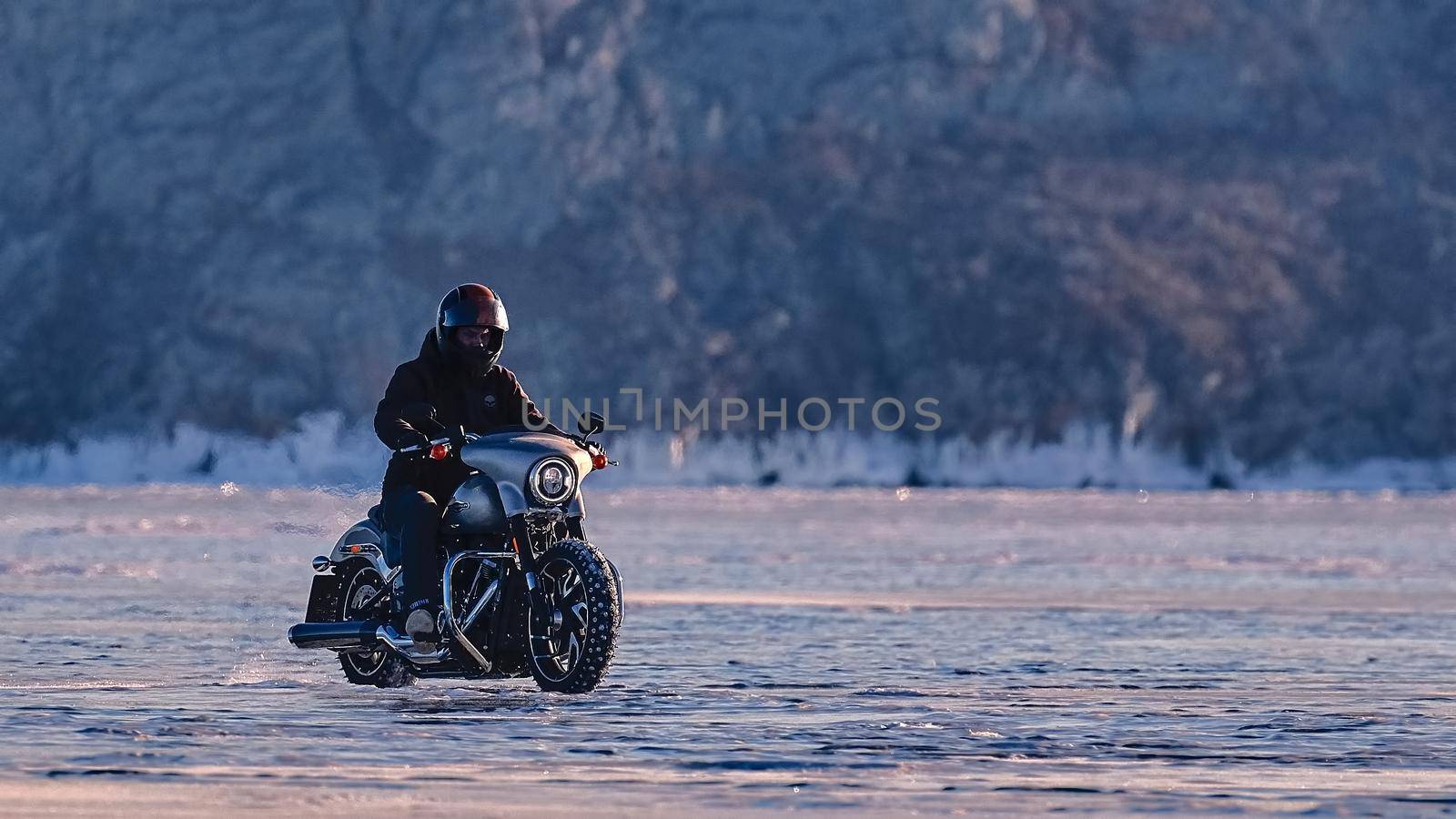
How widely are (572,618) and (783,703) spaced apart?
1.26 m

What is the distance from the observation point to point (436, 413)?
1603 centimetres

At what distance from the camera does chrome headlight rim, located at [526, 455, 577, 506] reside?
15445 mm

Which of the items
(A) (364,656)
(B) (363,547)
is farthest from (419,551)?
(A) (364,656)

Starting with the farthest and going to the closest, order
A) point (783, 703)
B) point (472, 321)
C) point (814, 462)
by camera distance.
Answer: point (814, 462), point (472, 321), point (783, 703)

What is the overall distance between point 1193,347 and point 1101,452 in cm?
1571

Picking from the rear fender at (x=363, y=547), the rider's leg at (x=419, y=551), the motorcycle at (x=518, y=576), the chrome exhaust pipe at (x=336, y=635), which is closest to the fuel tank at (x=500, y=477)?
the motorcycle at (x=518, y=576)

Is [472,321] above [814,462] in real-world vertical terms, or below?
above

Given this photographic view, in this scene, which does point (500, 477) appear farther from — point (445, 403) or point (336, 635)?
point (336, 635)

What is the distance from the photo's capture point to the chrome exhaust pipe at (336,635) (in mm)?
15891

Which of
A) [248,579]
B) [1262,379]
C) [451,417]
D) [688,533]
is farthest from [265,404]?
[451,417]

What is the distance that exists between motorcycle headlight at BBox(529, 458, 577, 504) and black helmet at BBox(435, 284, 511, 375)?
0.77 metres

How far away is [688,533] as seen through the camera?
57719mm

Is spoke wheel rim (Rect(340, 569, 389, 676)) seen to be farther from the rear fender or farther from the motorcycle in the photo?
the motorcycle

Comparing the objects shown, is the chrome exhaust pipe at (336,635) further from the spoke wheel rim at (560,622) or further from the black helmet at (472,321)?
the black helmet at (472,321)
